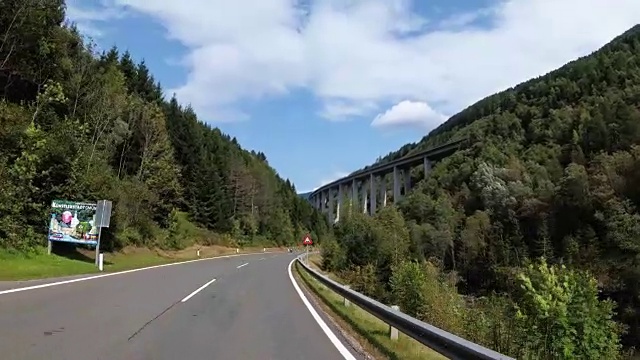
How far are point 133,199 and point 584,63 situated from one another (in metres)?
96.7

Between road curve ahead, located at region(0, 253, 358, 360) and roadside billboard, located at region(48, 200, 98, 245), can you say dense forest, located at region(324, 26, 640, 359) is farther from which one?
roadside billboard, located at region(48, 200, 98, 245)

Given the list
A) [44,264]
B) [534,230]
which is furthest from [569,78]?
[44,264]

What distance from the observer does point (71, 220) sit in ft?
Result: 116

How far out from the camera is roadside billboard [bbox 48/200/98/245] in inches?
1379

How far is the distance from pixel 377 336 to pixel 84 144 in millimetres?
34953

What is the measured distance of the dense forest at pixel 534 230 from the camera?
16469 millimetres

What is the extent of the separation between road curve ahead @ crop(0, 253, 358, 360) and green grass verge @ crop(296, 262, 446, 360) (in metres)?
0.71

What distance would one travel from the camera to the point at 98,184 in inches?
1640

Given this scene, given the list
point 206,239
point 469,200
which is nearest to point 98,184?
point 206,239

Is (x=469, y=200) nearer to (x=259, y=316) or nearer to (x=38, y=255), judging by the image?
(x=38, y=255)

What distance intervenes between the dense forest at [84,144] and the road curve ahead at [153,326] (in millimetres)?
16599

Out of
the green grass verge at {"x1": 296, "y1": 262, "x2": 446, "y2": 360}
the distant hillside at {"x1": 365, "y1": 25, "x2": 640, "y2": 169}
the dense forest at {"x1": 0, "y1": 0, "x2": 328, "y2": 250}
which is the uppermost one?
the distant hillside at {"x1": 365, "y1": 25, "x2": 640, "y2": 169}

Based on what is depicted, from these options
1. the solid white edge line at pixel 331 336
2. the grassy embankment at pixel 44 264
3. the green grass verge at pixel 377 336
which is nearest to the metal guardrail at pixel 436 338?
the green grass verge at pixel 377 336

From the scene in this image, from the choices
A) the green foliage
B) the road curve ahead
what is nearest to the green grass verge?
the road curve ahead
